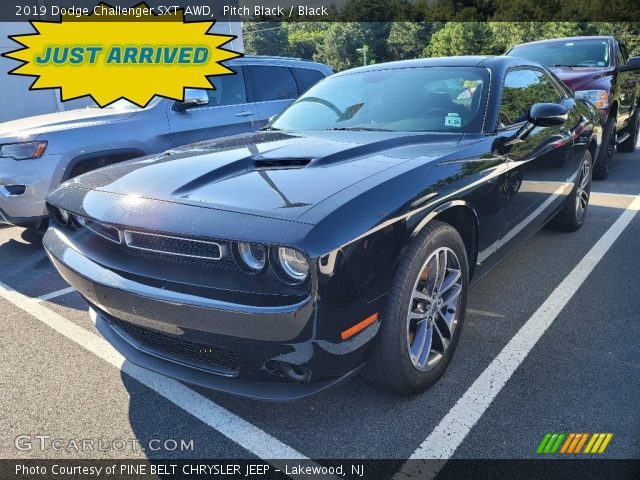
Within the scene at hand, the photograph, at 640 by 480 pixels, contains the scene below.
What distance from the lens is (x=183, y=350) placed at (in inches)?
81.5

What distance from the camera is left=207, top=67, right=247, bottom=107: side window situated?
17.9 feet

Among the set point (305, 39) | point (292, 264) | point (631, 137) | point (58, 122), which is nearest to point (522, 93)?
point (292, 264)

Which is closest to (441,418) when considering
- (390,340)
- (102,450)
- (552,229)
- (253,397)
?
(390,340)

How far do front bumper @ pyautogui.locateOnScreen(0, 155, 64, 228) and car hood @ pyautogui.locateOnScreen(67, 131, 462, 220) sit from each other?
80.9 inches

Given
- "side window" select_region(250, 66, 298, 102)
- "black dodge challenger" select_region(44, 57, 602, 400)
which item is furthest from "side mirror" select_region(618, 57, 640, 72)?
"black dodge challenger" select_region(44, 57, 602, 400)

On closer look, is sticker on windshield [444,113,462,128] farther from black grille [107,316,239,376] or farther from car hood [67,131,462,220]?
black grille [107,316,239,376]

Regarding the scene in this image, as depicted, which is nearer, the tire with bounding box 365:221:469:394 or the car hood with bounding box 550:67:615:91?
the tire with bounding box 365:221:469:394

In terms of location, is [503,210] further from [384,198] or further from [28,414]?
[28,414]

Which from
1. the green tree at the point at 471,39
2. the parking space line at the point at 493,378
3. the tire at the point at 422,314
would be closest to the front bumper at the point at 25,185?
the tire at the point at 422,314

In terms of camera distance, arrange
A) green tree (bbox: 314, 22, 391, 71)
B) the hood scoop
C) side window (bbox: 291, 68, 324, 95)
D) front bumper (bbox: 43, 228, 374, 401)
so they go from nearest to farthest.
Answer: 1. front bumper (bbox: 43, 228, 374, 401)
2. the hood scoop
3. side window (bbox: 291, 68, 324, 95)
4. green tree (bbox: 314, 22, 391, 71)

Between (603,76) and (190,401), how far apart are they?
657cm

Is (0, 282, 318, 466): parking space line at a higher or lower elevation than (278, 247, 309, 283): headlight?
lower

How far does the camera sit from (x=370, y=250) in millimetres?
1831

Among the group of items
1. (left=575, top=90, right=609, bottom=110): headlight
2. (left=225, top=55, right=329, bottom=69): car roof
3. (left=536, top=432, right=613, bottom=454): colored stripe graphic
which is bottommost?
(left=536, top=432, right=613, bottom=454): colored stripe graphic
